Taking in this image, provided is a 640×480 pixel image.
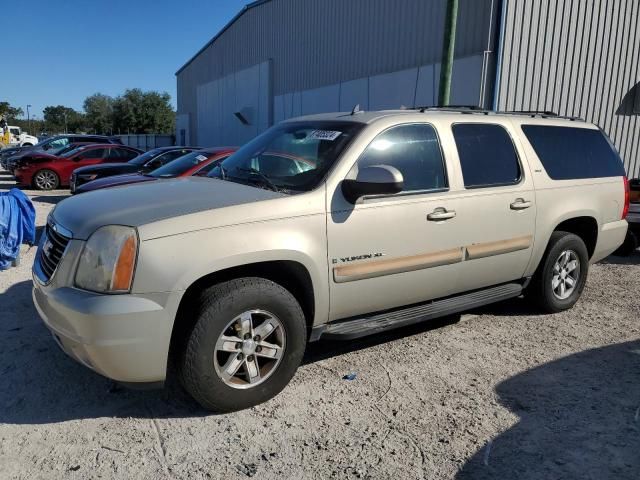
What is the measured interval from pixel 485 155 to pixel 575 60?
891 cm

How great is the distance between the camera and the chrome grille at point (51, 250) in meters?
3.11

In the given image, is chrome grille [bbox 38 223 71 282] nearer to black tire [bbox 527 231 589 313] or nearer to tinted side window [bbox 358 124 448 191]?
tinted side window [bbox 358 124 448 191]

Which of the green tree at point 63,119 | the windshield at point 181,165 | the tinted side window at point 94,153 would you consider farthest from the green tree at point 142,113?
the windshield at point 181,165

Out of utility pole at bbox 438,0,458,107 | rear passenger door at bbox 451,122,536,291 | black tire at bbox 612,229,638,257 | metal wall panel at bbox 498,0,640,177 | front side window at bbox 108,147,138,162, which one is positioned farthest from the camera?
front side window at bbox 108,147,138,162

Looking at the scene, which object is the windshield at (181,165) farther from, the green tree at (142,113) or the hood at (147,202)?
the green tree at (142,113)

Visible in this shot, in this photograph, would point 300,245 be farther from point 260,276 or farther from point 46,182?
point 46,182

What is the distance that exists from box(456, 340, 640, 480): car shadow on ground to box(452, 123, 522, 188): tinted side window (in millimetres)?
1519

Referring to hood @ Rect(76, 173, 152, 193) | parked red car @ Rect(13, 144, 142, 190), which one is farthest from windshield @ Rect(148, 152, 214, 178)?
parked red car @ Rect(13, 144, 142, 190)

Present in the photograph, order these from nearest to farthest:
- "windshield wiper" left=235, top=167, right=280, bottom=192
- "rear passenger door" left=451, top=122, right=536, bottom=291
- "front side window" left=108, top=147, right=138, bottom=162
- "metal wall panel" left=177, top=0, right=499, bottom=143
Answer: "windshield wiper" left=235, top=167, right=280, bottom=192, "rear passenger door" left=451, top=122, right=536, bottom=291, "metal wall panel" left=177, top=0, right=499, bottom=143, "front side window" left=108, top=147, right=138, bottom=162

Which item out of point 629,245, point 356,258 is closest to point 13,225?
point 356,258

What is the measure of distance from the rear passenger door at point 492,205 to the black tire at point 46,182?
594 inches

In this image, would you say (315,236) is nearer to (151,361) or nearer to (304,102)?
(151,361)

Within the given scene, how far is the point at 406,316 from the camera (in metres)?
3.88

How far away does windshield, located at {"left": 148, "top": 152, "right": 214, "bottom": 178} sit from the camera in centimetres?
821
